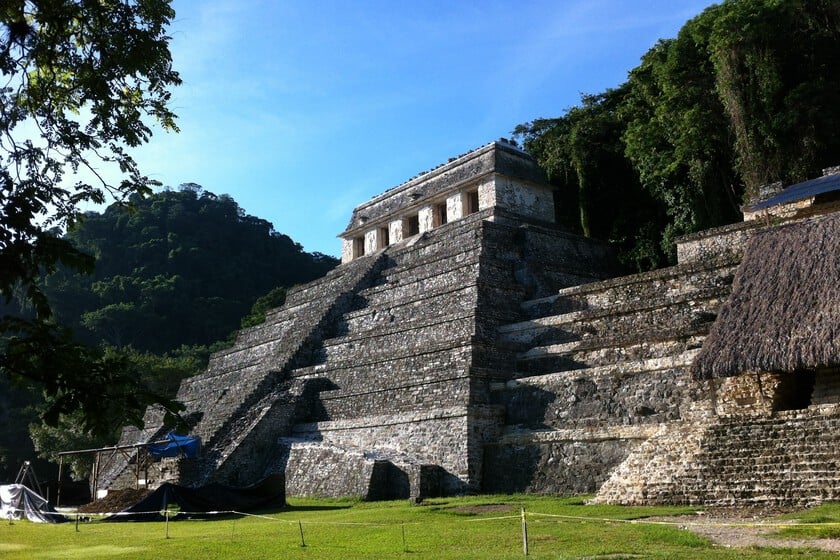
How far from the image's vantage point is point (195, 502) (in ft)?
42.0

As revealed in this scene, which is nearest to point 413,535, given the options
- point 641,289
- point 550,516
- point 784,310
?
point 550,516

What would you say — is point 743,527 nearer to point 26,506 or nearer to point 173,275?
point 26,506

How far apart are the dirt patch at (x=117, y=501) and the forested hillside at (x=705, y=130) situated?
1386 cm

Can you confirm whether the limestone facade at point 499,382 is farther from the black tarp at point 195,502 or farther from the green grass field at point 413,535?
the black tarp at point 195,502

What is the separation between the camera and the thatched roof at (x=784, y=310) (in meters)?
9.77

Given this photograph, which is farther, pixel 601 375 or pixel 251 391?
pixel 251 391

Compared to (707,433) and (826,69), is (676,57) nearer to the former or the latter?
(826,69)

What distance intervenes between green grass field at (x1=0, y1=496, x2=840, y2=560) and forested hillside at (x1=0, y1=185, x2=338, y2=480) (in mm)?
27310

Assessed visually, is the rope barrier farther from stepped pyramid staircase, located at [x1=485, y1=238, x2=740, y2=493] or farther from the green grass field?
stepped pyramid staircase, located at [x1=485, y1=238, x2=740, y2=493]

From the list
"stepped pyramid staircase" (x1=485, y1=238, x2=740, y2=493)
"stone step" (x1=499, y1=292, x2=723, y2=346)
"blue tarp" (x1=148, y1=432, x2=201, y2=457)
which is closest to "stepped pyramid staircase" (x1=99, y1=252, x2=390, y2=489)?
"blue tarp" (x1=148, y1=432, x2=201, y2=457)

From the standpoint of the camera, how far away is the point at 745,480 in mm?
9086

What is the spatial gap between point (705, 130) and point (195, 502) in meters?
14.2

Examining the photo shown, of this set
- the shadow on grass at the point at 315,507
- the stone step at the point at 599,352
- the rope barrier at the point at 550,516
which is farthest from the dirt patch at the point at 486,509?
the stone step at the point at 599,352

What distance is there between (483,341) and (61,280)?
3720 centimetres
